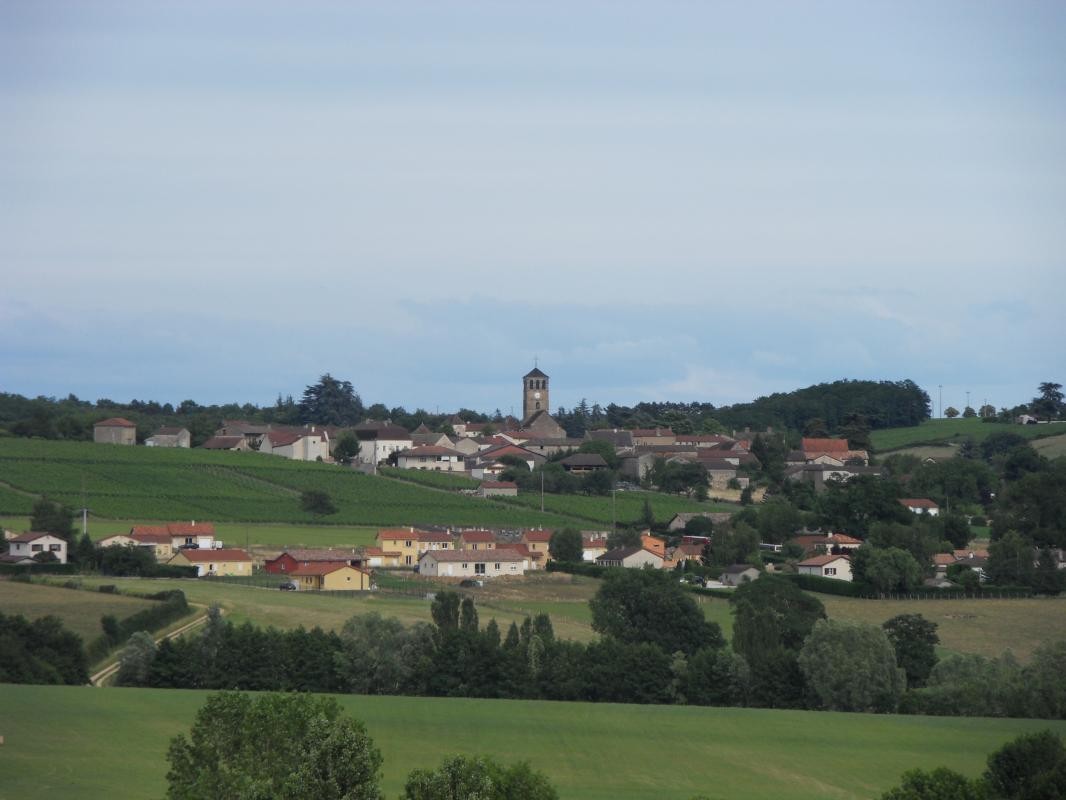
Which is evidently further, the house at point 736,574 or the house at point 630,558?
the house at point 630,558

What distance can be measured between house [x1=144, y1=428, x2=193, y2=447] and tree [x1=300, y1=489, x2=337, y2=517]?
35.3 metres

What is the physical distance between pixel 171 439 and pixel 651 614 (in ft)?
246

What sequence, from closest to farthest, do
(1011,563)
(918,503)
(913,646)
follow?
1. (913,646)
2. (1011,563)
3. (918,503)

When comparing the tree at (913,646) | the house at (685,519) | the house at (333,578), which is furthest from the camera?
the house at (685,519)

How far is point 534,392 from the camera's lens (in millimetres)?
185125

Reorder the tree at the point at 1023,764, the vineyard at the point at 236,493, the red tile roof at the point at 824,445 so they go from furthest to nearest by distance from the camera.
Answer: the red tile roof at the point at 824,445, the vineyard at the point at 236,493, the tree at the point at 1023,764

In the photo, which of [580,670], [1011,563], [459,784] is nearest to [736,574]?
[1011,563]

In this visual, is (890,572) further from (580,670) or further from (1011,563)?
(580,670)

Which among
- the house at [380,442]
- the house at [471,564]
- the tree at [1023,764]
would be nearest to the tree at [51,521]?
the house at [471,564]

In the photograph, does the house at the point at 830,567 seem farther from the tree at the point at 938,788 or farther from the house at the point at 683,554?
the tree at the point at 938,788

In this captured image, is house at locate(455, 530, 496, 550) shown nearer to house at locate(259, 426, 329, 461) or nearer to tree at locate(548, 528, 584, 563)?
tree at locate(548, 528, 584, 563)

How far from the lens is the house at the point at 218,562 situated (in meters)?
77.0

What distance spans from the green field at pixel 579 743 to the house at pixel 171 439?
85.0 metres

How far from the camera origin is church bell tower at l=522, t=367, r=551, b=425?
185 meters
